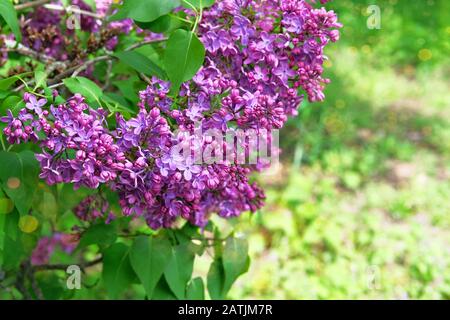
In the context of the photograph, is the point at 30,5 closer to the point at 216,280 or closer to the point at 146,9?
the point at 146,9

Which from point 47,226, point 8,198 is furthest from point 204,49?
point 47,226

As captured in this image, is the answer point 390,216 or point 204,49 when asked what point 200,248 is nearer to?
point 204,49

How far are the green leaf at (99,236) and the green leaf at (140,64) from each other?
1.83ft

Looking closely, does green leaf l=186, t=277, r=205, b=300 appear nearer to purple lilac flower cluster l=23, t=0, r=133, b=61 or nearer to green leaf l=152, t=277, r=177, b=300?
green leaf l=152, t=277, r=177, b=300

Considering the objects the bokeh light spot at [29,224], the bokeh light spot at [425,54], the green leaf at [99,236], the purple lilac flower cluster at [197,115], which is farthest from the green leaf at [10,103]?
the bokeh light spot at [425,54]

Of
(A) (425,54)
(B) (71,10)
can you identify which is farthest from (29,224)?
(A) (425,54)

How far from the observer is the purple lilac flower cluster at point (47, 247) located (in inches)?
118

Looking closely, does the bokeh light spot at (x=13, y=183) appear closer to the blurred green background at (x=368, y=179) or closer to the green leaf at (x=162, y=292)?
the green leaf at (x=162, y=292)

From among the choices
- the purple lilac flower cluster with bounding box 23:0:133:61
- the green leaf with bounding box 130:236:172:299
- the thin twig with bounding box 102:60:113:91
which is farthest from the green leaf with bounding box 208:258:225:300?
the purple lilac flower cluster with bounding box 23:0:133:61

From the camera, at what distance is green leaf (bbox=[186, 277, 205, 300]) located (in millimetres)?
2069

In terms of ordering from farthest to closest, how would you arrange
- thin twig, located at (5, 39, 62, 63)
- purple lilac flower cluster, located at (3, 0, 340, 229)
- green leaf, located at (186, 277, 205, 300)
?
green leaf, located at (186, 277, 205, 300) → thin twig, located at (5, 39, 62, 63) → purple lilac flower cluster, located at (3, 0, 340, 229)

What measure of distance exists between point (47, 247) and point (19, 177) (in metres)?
1.69

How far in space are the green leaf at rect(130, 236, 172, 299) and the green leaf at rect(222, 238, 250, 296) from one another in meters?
0.21

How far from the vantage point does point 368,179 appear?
4543 mm
